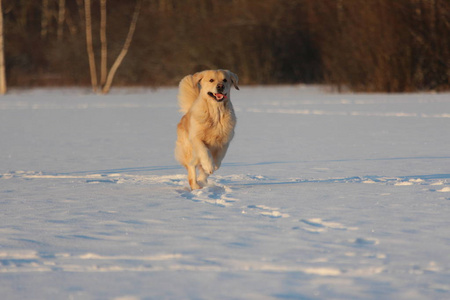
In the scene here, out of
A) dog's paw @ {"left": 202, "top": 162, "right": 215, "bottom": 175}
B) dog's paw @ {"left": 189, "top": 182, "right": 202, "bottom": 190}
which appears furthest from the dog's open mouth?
dog's paw @ {"left": 189, "top": 182, "right": 202, "bottom": 190}

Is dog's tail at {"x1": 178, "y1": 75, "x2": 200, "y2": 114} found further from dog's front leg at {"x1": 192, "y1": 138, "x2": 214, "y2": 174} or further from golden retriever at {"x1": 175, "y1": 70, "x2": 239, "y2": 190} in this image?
dog's front leg at {"x1": 192, "y1": 138, "x2": 214, "y2": 174}

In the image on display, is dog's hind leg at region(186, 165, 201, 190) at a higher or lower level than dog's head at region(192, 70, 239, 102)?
lower

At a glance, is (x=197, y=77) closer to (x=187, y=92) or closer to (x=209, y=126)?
(x=187, y=92)

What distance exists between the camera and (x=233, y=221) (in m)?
4.41

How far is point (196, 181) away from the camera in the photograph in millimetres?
5938

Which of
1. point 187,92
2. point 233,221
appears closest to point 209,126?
point 187,92

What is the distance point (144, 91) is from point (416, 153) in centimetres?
2205

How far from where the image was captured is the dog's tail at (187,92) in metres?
6.34

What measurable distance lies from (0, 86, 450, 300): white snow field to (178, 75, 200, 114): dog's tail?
2.31 feet

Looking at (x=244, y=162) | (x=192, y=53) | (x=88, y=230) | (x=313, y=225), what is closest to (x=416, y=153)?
(x=244, y=162)

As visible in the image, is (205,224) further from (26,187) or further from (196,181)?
(26,187)

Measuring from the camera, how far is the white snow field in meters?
3.06

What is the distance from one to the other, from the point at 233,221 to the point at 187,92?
7.48 ft

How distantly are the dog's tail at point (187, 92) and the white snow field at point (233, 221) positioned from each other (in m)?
0.70
